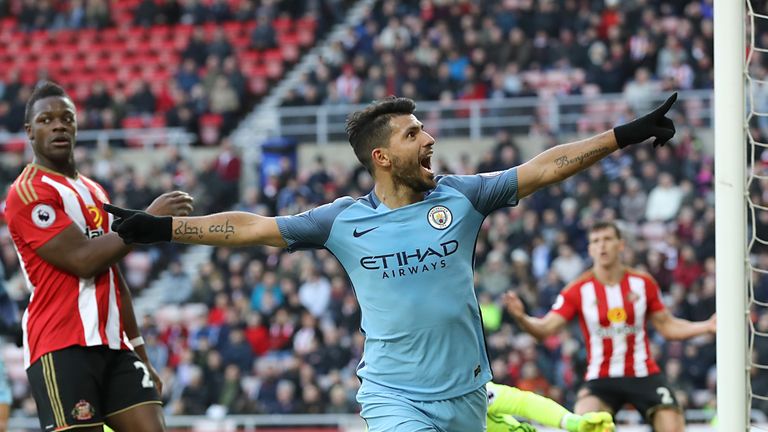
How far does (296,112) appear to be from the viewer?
22609 mm

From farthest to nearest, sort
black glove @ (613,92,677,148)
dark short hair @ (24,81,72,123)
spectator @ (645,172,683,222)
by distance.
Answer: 1. spectator @ (645,172,683,222)
2. dark short hair @ (24,81,72,123)
3. black glove @ (613,92,677,148)

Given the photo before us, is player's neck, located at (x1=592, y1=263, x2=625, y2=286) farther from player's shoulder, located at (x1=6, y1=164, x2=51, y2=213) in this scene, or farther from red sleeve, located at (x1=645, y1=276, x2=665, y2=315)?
player's shoulder, located at (x1=6, y1=164, x2=51, y2=213)

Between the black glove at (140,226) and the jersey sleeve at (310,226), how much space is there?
572 millimetres

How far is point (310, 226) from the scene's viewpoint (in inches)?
245

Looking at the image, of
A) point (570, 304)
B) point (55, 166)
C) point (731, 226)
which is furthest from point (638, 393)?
point (55, 166)

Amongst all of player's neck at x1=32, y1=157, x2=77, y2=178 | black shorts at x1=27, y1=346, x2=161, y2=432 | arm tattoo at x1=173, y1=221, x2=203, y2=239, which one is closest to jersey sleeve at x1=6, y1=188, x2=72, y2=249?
player's neck at x1=32, y1=157, x2=77, y2=178

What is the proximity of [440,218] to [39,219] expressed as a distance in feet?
7.25

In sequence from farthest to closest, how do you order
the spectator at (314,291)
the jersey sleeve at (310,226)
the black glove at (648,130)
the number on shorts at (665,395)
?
1. the spectator at (314,291)
2. the number on shorts at (665,395)
3. the jersey sleeve at (310,226)
4. the black glove at (648,130)

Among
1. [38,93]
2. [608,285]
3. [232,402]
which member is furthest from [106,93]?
[38,93]

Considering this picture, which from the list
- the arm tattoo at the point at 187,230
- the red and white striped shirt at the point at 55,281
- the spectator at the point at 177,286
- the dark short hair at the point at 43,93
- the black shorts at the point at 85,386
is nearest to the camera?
the arm tattoo at the point at 187,230

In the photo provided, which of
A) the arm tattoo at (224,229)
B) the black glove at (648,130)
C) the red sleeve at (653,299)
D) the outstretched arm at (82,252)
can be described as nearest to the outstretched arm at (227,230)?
the arm tattoo at (224,229)

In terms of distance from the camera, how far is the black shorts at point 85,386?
6.63 meters

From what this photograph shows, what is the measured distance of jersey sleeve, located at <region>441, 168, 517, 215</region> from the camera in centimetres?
614

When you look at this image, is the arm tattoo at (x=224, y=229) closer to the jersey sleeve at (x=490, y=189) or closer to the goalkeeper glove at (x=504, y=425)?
the jersey sleeve at (x=490, y=189)
